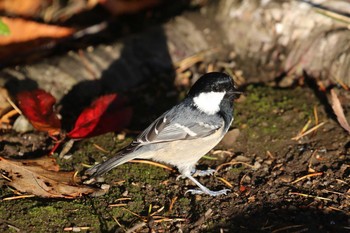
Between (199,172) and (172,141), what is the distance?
322mm

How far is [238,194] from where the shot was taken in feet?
11.5

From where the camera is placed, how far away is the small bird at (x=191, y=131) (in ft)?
11.7

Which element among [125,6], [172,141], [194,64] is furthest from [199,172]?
[125,6]

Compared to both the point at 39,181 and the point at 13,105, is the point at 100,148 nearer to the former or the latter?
the point at 39,181

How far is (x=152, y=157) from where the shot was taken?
3.68m

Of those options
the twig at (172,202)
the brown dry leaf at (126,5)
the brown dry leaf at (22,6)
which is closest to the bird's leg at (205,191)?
the twig at (172,202)

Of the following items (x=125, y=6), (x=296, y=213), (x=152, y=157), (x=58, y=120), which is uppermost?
(x=125, y=6)

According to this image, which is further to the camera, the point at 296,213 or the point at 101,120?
the point at 101,120

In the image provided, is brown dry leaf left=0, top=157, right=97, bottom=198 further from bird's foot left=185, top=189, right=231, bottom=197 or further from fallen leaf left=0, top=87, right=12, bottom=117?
fallen leaf left=0, top=87, right=12, bottom=117

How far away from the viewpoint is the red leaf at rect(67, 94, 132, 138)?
12.8 ft

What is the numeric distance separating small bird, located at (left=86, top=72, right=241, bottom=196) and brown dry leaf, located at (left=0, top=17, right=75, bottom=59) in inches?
66.9

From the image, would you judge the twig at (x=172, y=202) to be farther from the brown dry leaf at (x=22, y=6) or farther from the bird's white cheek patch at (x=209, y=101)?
the brown dry leaf at (x=22, y=6)

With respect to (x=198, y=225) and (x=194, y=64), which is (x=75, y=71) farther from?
(x=198, y=225)

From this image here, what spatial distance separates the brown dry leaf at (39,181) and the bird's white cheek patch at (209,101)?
3.12 ft
